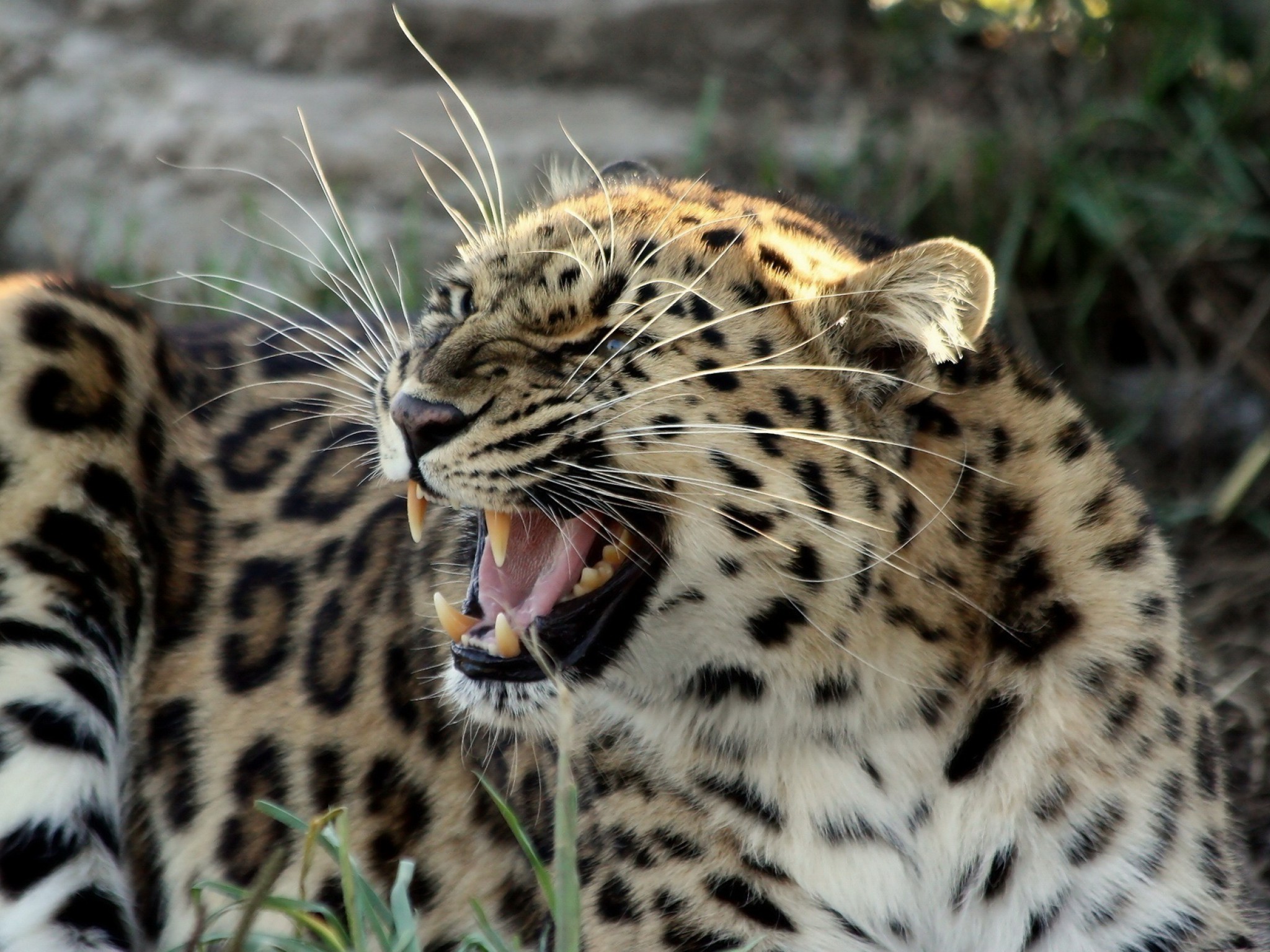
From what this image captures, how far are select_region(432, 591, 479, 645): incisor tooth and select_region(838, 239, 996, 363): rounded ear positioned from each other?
1106mm

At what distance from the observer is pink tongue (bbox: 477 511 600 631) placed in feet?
11.8

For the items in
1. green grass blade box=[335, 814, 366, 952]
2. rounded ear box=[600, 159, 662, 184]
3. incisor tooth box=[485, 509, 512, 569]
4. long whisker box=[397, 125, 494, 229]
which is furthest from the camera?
rounded ear box=[600, 159, 662, 184]

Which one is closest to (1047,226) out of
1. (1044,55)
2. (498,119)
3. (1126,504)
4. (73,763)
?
(1044,55)

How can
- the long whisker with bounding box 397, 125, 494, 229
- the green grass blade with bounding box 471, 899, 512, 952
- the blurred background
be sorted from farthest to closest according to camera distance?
the blurred background → the long whisker with bounding box 397, 125, 494, 229 → the green grass blade with bounding box 471, 899, 512, 952

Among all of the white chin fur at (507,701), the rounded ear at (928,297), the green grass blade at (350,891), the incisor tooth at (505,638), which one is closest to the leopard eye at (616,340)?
the rounded ear at (928,297)

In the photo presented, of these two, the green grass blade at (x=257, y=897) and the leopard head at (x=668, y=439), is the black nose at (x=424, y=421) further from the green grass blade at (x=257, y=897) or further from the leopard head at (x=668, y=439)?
the green grass blade at (x=257, y=897)

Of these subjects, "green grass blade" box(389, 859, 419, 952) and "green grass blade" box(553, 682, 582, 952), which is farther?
"green grass blade" box(389, 859, 419, 952)

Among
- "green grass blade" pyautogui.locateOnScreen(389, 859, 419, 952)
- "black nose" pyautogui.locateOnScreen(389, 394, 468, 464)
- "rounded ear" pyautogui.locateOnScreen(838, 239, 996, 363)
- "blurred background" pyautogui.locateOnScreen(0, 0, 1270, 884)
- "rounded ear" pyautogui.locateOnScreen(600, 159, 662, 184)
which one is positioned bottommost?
"blurred background" pyautogui.locateOnScreen(0, 0, 1270, 884)

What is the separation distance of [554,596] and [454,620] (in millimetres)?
242

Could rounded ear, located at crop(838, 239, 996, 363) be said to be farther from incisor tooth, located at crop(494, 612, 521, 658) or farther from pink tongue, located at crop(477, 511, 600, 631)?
incisor tooth, located at crop(494, 612, 521, 658)

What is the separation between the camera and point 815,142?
890 centimetres

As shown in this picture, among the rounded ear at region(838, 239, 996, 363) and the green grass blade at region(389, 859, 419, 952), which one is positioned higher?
the rounded ear at region(838, 239, 996, 363)

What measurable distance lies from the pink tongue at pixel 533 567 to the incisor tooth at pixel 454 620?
0.06 metres

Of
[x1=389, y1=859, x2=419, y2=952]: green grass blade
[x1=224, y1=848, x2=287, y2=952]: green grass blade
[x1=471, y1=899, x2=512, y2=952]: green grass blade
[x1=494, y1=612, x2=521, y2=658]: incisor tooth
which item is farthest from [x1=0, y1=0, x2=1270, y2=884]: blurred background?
[x1=224, y1=848, x2=287, y2=952]: green grass blade
